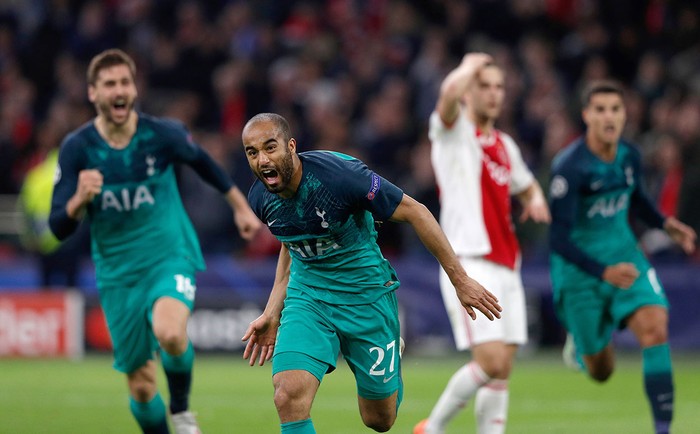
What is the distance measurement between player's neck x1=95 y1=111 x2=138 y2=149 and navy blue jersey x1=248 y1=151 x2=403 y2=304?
198 cm

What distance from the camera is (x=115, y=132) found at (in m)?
8.55

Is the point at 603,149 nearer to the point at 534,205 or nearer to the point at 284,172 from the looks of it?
the point at 534,205

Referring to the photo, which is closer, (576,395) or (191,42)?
(576,395)

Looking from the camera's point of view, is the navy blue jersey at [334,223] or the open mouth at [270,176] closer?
the open mouth at [270,176]

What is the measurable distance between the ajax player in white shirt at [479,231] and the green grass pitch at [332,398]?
1.37 meters

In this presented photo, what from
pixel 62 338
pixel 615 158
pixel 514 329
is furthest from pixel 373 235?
pixel 62 338

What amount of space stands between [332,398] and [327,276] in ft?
19.0

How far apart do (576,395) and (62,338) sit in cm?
717

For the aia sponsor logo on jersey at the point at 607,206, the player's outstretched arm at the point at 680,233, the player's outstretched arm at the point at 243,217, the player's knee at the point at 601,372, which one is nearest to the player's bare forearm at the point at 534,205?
the aia sponsor logo on jersey at the point at 607,206

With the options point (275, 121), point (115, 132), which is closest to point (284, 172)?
point (275, 121)

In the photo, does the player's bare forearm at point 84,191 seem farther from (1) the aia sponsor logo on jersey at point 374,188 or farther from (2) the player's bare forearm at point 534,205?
(2) the player's bare forearm at point 534,205

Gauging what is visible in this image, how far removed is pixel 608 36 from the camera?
18.3 metres

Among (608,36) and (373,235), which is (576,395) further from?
(608,36)

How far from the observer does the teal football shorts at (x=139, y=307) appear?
27.6ft
